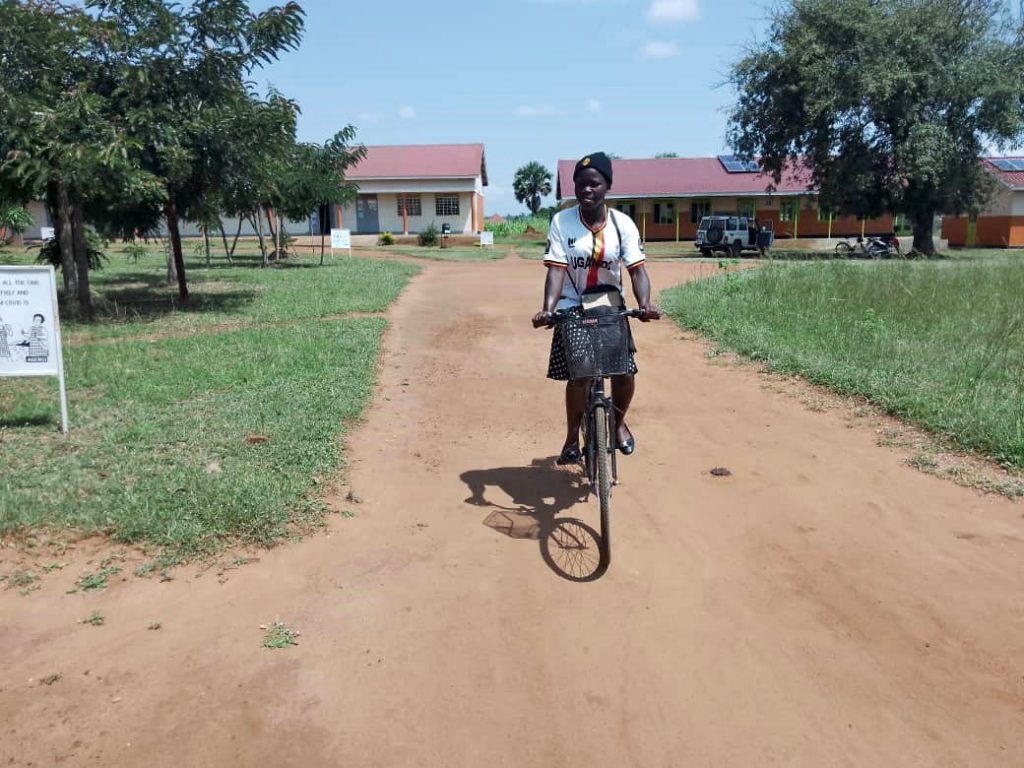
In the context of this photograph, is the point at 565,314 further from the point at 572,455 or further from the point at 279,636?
the point at 279,636

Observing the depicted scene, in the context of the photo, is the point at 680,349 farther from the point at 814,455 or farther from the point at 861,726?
A: the point at 861,726

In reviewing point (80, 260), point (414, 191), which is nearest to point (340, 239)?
point (414, 191)

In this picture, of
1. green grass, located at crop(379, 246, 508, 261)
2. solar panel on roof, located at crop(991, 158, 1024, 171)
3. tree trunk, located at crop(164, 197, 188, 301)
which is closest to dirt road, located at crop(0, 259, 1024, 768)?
tree trunk, located at crop(164, 197, 188, 301)

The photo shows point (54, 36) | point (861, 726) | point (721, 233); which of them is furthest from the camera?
point (721, 233)

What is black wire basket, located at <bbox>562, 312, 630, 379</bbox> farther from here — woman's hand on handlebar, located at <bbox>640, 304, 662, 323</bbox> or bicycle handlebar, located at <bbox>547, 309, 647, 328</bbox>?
woman's hand on handlebar, located at <bbox>640, 304, 662, 323</bbox>

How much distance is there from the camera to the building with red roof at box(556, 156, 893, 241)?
41094mm

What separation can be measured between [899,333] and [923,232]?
24092mm

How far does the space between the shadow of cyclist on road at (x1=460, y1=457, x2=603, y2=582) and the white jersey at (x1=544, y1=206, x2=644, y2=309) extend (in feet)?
4.02

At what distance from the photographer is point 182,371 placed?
8227 mm

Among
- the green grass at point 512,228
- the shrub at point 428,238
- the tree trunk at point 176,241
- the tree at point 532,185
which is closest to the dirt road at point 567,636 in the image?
the tree trunk at point 176,241

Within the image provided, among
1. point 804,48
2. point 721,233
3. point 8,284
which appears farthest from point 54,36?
point 721,233

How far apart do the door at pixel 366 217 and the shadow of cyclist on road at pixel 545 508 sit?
3924 cm

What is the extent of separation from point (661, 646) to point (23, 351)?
16.3ft

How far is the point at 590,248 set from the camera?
4.50 metres
